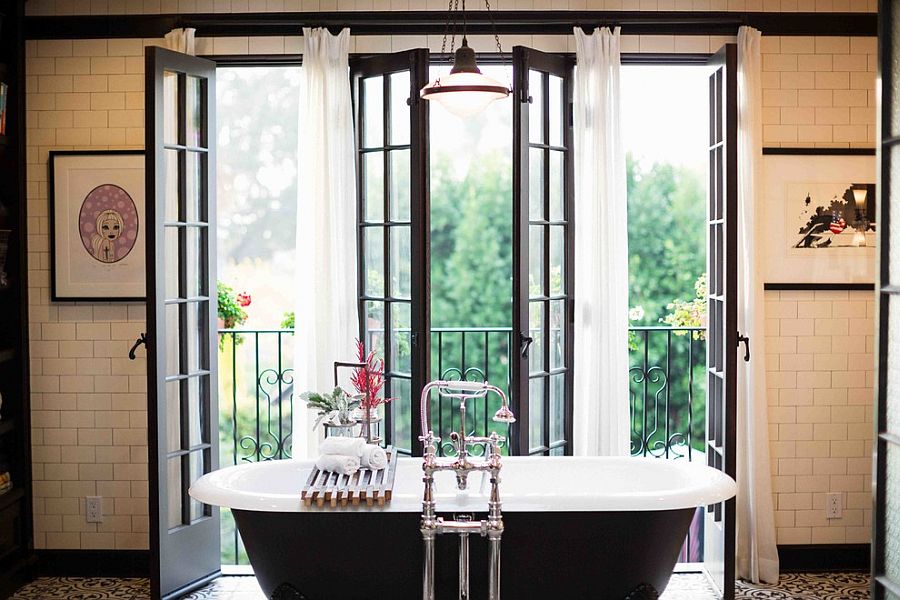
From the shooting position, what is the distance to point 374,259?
14.3 feet

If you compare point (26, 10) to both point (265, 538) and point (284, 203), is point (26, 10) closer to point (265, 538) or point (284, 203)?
point (265, 538)

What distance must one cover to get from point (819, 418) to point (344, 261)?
2531 mm

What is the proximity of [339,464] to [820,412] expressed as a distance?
2519 millimetres

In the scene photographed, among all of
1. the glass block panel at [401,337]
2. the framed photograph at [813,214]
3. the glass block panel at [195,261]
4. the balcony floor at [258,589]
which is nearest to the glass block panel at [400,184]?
the glass block panel at [401,337]

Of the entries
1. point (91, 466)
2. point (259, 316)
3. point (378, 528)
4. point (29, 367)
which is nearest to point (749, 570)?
point (378, 528)

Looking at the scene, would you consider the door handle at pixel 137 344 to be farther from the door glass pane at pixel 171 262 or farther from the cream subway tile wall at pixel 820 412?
the cream subway tile wall at pixel 820 412

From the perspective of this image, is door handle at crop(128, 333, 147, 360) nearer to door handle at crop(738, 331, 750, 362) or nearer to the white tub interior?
the white tub interior

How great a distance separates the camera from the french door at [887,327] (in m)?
3.14

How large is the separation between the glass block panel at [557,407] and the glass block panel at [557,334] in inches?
2.9

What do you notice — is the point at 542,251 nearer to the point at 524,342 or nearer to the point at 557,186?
the point at 557,186

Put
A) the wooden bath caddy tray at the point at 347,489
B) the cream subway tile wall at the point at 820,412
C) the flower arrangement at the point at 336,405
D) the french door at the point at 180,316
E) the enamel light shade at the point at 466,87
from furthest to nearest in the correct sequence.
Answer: the cream subway tile wall at the point at 820,412, the french door at the point at 180,316, the flower arrangement at the point at 336,405, the wooden bath caddy tray at the point at 347,489, the enamel light shade at the point at 466,87

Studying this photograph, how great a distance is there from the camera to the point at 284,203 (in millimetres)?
9188

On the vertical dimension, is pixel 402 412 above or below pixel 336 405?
below

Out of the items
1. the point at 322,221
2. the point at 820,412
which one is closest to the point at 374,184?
the point at 322,221
